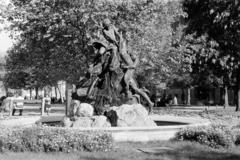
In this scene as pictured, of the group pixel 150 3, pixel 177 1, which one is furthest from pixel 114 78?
pixel 177 1

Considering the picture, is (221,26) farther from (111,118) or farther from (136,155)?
(136,155)

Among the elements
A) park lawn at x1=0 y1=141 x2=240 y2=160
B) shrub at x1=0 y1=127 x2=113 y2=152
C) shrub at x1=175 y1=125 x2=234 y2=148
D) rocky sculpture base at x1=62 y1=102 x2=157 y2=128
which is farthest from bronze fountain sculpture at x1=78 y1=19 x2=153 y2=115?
shrub at x1=0 y1=127 x2=113 y2=152

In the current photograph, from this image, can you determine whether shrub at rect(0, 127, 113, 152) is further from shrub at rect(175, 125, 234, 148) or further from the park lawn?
shrub at rect(175, 125, 234, 148)

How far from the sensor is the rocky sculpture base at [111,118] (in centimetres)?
1177

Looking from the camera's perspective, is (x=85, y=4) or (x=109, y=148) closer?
(x=109, y=148)

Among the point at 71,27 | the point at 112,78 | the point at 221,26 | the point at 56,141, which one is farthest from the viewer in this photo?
the point at 221,26

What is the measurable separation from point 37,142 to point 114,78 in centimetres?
432

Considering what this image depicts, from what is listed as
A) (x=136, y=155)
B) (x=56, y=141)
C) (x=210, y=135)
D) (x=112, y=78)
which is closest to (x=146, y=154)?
(x=136, y=155)

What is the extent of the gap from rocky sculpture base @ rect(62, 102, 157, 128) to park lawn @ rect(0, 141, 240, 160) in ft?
5.97

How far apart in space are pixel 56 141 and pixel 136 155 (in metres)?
1.87

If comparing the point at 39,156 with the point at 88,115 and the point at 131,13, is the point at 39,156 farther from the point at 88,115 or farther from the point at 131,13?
the point at 131,13

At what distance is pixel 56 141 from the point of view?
30.2ft

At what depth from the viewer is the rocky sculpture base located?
463 inches

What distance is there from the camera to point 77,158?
8352 mm
